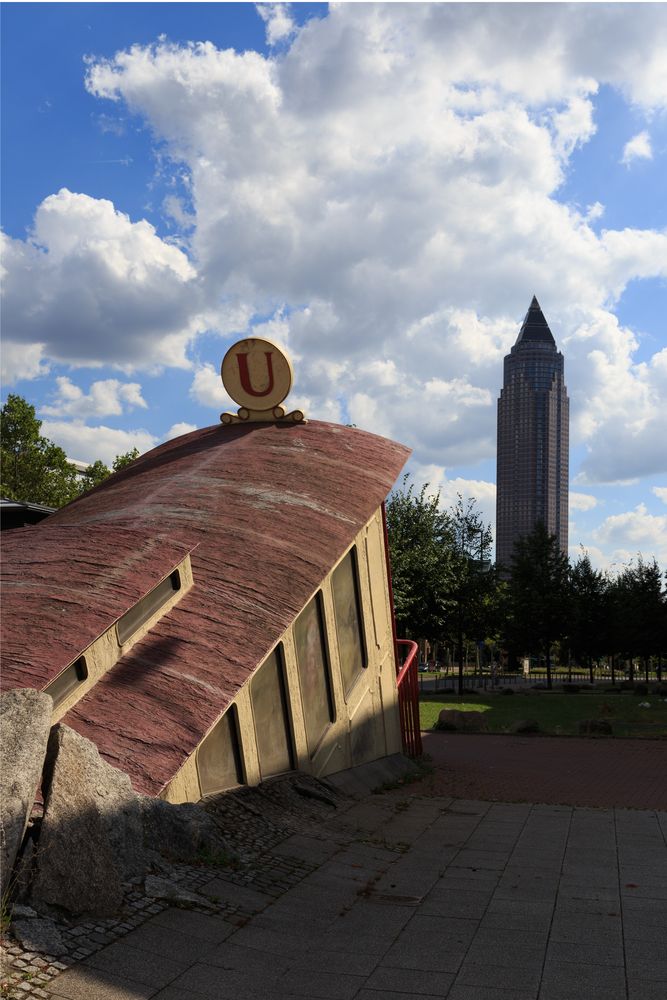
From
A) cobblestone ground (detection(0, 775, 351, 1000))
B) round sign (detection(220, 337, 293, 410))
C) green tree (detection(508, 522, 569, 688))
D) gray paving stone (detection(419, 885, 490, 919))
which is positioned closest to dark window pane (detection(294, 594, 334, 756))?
cobblestone ground (detection(0, 775, 351, 1000))

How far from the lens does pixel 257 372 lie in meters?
17.0

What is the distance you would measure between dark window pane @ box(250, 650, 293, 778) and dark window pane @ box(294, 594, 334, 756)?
1.89ft

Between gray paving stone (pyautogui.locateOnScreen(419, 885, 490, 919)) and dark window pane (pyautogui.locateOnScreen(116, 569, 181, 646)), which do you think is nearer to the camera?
gray paving stone (pyautogui.locateOnScreen(419, 885, 490, 919))

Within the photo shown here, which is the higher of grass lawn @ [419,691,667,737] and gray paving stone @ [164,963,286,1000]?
gray paving stone @ [164,963,286,1000]

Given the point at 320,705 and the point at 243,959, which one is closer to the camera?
the point at 243,959

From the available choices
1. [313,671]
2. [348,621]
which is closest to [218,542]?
[313,671]

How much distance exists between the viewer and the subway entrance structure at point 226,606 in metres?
8.51

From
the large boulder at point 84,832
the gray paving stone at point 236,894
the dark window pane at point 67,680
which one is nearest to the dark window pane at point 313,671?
the dark window pane at point 67,680

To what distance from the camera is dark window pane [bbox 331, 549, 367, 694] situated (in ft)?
43.6

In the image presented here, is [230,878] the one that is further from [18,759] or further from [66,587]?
[66,587]

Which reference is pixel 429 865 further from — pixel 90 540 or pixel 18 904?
pixel 90 540

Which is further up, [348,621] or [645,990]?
[348,621]

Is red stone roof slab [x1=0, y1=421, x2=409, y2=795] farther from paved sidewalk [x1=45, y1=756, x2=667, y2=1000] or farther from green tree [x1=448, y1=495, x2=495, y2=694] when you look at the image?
green tree [x1=448, y1=495, x2=495, y2=694]

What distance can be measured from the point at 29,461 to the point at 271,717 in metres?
31.9
